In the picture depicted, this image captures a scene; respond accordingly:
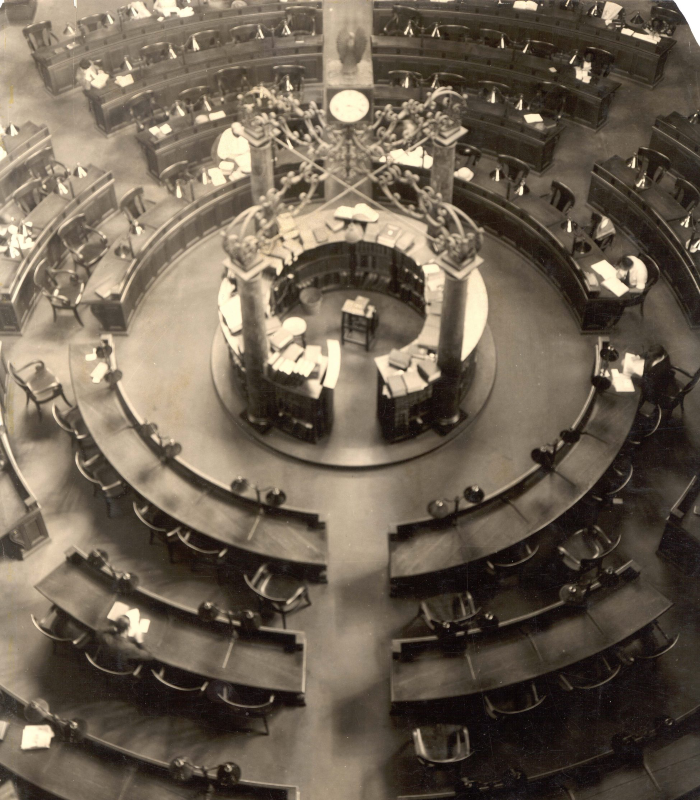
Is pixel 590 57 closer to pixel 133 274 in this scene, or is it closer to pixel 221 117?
pixel 221 117

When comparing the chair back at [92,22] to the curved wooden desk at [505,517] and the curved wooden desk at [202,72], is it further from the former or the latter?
the curved wooden desk at [505,517]

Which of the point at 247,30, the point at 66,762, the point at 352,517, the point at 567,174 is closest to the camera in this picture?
the point at 66,762

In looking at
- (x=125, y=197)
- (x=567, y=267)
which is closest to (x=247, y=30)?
(x=125, y=197)

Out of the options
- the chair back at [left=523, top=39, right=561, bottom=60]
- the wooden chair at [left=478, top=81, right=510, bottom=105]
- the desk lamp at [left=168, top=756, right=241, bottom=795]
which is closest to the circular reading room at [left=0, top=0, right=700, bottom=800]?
the desk lamp at [left=168, top=756, right=241, bottom=795]

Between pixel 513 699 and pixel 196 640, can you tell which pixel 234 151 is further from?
pixel 513 699

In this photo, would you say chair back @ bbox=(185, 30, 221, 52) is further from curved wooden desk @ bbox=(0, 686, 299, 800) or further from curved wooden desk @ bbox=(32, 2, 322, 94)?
curved wooden desk @ bbox=(0, 686, 299, 800)
